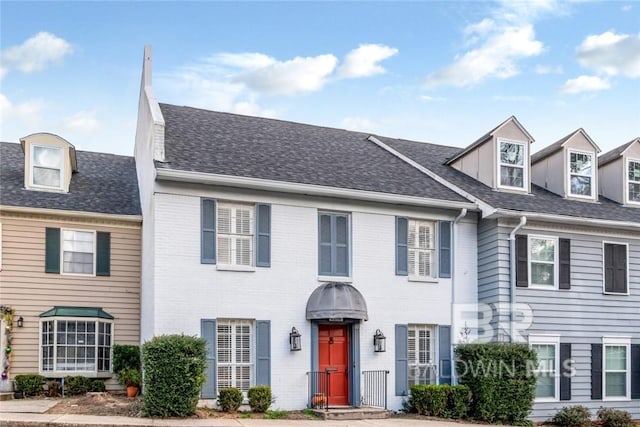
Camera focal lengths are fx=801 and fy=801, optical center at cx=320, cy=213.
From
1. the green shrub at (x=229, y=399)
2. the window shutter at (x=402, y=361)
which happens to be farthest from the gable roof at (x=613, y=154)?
the green shrub at (x=229, y=399)

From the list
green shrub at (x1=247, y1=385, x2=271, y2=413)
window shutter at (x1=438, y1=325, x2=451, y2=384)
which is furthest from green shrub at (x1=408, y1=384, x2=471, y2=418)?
green shrub at (x1=247, y1=385, x2=271, y2=413)

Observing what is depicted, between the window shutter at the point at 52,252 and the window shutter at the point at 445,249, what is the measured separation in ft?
32.1

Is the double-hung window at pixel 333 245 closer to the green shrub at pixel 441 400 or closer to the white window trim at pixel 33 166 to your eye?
the green shrub at pixel 441 400

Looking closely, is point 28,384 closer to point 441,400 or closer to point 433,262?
point 441,400

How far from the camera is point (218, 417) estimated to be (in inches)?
643

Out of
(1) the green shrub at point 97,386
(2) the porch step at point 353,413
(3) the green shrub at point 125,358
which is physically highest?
(3) the green shrub at point 125,358

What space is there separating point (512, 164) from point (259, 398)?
981 centimetres

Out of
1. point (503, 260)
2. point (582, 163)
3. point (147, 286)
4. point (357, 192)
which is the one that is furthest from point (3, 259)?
point (582, 163)

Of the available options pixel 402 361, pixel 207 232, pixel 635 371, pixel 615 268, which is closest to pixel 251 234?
pixel 207 232

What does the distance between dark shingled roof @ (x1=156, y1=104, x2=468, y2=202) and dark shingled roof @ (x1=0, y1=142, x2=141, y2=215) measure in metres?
2.69

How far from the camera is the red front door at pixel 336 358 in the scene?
1895cm

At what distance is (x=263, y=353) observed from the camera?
18.2m

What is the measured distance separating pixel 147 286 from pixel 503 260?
8.80m

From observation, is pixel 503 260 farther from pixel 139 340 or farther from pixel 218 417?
pixel 139 340
